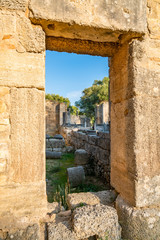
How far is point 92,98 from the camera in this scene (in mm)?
34938

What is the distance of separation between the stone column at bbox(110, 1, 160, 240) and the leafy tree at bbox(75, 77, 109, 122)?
31.7 meters

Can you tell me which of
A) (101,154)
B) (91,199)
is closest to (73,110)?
(101,154)

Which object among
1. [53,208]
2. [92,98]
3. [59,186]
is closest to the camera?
[53,208]

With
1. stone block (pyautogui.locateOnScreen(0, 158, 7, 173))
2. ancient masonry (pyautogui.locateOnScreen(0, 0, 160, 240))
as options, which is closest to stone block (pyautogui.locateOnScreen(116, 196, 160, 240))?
ancient masonry (pyautogui.locateOnScreen(0, 0, 160, 240))

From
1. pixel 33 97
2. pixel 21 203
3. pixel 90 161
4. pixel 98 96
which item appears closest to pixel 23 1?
pixel 33 97

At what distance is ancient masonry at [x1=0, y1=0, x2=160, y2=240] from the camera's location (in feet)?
5.76

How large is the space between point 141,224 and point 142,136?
1.09m

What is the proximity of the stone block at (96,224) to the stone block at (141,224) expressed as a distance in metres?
0.21

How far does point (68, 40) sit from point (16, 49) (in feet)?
2.83

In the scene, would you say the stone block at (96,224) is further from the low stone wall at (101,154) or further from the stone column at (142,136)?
the low stone wall at (101,154)

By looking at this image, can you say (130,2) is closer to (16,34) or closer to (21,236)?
(16,34)

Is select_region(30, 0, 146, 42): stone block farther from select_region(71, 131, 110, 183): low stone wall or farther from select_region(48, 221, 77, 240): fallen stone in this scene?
A: select_region(71, 131, 110, 183): low stone wall

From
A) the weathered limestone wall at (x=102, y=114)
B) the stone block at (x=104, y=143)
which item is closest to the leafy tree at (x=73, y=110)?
the weathered limestone wall at (x=102, y=114)

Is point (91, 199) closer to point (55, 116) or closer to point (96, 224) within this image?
point (96, 224)
